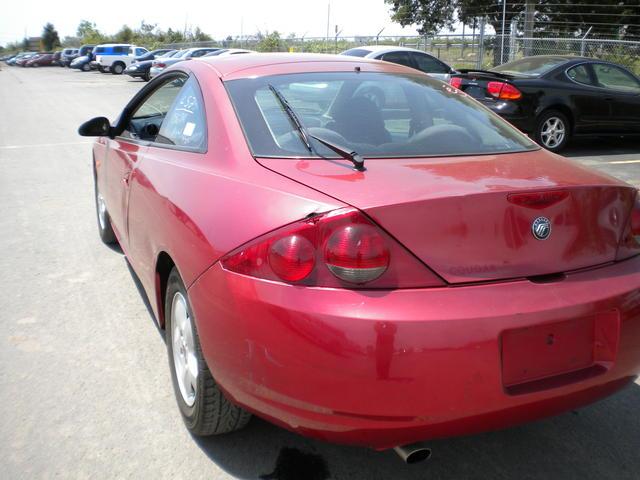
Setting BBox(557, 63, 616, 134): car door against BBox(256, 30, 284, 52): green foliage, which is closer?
BBox(557, 63, 616, 134): car door

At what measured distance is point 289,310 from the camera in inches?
79.4

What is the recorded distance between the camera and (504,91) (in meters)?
9.41

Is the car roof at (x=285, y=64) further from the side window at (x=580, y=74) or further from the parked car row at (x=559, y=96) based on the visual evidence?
the side window at (x=580, y=74)

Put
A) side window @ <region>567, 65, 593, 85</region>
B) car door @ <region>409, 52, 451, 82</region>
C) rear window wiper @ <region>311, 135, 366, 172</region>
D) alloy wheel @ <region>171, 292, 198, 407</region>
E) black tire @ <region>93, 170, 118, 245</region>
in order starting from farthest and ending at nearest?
car door @ <region>409, 52, 451, 82</region> < side window @ <region>567, 65, 593, 85</region> < black tire @ <region>93, 170, 118, 245</region> < alloy wheel @ <region>171, 292, 198, 407</region> < rear window wiper @ <region>311, 135, 366, 172</region>

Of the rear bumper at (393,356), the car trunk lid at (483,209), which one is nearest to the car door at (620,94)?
the car trunk lid at (483,209)

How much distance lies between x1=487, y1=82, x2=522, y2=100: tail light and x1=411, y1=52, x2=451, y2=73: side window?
529cm

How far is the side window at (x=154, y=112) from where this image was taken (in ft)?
12.2

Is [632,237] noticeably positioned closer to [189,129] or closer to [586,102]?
[189,129]

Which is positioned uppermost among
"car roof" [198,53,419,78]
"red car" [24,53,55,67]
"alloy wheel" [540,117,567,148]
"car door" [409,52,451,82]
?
"red car" [24,53,55,67]

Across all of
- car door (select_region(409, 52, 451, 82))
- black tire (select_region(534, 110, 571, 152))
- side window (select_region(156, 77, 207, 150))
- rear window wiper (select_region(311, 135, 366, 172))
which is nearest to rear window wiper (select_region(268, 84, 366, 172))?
rear window wiper (select_region(311, 135, 366, 172))

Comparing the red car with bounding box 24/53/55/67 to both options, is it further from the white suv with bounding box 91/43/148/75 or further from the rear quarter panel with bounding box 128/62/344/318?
the rear quarter panel with bounding box 128/62/344/318

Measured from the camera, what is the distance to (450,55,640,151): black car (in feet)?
30.9

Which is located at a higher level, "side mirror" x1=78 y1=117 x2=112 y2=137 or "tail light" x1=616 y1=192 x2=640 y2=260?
"side mirror" x1=78 y1=117 x2=112 y2=137

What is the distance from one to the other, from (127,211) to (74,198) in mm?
3898
